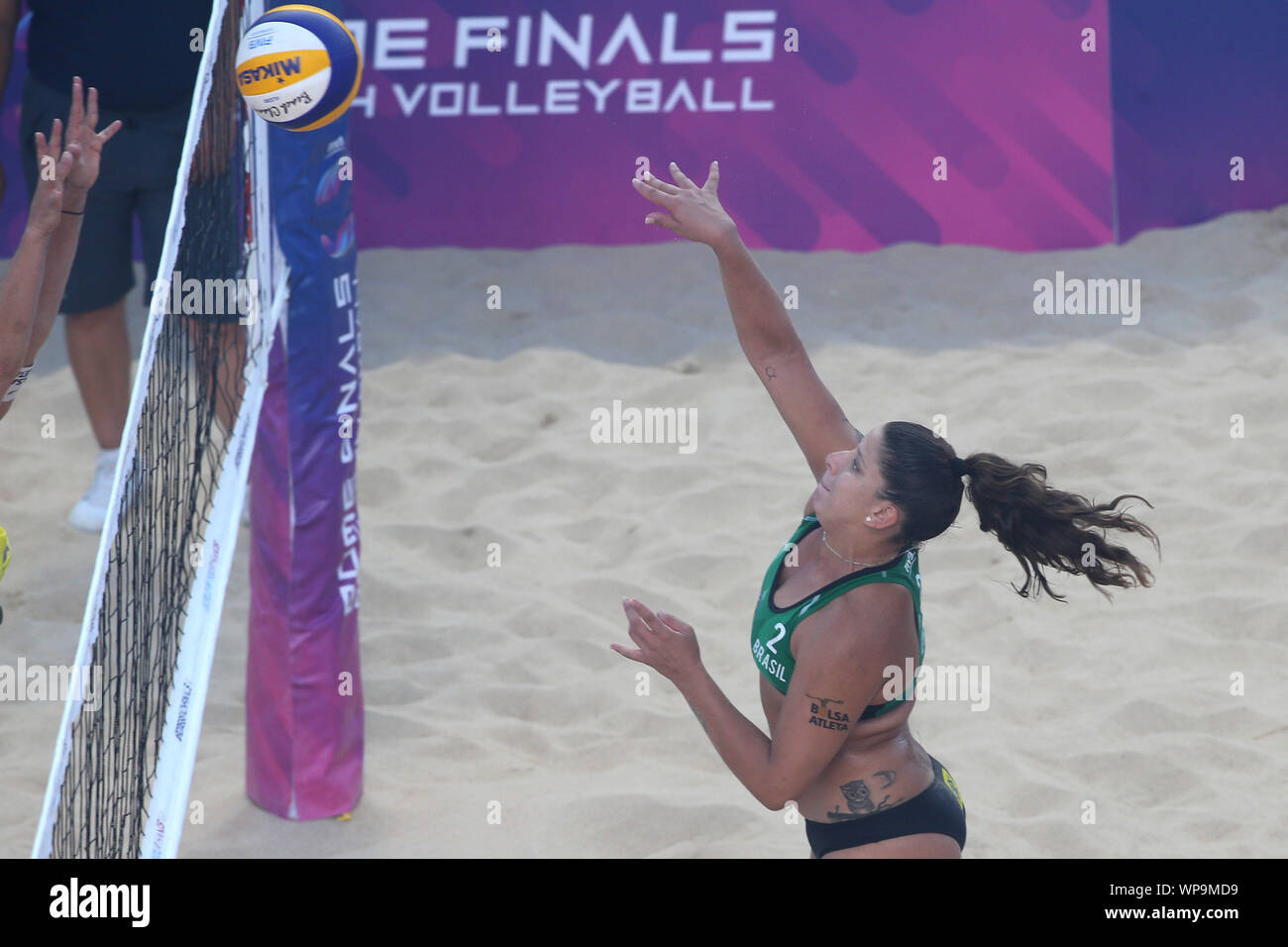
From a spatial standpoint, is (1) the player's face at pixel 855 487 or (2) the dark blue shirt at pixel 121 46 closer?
(1) the player's face at pixel 855 487

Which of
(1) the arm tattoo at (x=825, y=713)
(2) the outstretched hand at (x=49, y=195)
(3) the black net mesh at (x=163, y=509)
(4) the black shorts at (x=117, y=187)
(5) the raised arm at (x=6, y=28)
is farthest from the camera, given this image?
(4) the black shorts at (x=117, y=187)

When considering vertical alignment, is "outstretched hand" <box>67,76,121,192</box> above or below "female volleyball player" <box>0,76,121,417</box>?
above

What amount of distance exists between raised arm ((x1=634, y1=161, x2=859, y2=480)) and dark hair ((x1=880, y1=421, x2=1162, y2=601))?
1.11ft

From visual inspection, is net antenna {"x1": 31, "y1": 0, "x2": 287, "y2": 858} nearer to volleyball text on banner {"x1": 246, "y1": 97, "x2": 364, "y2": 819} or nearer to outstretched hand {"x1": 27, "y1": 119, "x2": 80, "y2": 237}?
volleyball text on banner {"x1": 246, "y1": 97, "x2": 364, "y2": 819}

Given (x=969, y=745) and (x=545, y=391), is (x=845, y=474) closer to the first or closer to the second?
(x=969, y=745)

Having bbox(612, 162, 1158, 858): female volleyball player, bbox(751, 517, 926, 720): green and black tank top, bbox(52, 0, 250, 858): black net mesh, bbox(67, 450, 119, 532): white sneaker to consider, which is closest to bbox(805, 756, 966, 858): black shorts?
bbox(612, 162, 1158, 858): female volleyball player

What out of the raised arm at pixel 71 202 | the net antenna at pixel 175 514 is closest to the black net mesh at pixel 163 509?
the net antenna at pixel 175 514

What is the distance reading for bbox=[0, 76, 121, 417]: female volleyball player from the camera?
9.59 ft

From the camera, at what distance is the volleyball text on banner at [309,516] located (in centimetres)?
389

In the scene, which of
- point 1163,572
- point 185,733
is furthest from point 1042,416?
point 185,733

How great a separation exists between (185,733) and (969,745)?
7.96 feet

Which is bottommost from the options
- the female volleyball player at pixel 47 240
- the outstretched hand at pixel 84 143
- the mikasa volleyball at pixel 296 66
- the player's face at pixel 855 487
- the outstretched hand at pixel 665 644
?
the outstretched hand at pixel 665 644

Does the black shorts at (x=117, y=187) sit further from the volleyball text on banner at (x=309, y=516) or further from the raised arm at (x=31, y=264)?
the raised arm at (x=31, y=264)

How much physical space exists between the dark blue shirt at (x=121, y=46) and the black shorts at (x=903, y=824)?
3304 mm
